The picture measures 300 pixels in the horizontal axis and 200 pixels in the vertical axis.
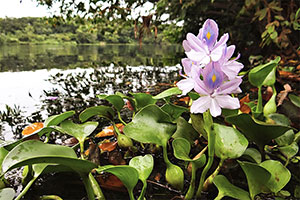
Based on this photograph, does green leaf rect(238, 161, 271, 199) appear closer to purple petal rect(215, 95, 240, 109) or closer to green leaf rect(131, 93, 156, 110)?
purple petal rect(215, 95, 240, 109)

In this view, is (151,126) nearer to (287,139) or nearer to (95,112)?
(95,112)

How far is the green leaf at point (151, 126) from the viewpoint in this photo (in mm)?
557

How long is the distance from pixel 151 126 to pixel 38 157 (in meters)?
0.28

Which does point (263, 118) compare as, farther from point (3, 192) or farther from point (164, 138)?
point (3, 192)

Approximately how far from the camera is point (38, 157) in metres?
0.35

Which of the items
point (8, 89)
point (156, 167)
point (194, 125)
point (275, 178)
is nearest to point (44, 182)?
point (156, 167)

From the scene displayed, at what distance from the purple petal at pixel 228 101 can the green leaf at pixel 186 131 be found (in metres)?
0.26

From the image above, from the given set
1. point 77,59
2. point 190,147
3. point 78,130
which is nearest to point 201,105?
point 190,147

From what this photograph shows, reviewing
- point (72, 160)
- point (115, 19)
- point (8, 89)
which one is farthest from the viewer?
point (115, 19)

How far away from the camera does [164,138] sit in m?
0.57

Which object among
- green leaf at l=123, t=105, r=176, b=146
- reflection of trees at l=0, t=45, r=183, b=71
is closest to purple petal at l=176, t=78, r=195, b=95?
green leaf at l=123, t=105, r=176, b=146

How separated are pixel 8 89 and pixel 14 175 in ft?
5.33

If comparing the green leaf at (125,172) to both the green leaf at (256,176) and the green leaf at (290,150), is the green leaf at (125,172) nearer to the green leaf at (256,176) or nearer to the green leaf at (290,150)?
the green leaf at (256,176)

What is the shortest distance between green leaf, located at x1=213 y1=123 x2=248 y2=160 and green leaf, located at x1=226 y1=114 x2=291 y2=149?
0.04 meters
